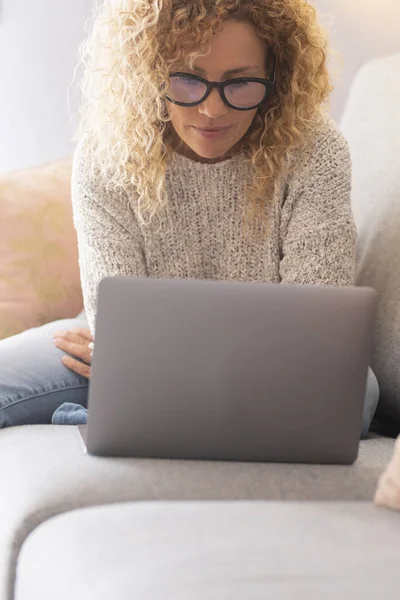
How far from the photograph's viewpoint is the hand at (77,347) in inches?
57.6

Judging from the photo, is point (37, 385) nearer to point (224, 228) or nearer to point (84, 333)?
point (84, 333)

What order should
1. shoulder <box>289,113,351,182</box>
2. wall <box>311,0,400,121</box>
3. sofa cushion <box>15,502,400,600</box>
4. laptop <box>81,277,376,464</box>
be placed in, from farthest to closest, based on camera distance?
1. wall <box>311,0,400,121</box>
2. shoulder <box>289,113,351,182</box>
3. laptop <box>81,277,376,464</box>
4. sofa cushion <box>15,502,400,600</box>

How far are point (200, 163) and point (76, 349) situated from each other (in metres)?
0.40

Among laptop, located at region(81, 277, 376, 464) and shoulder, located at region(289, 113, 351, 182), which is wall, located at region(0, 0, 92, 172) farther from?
laptop, located at region(81, 277, 376, 464)

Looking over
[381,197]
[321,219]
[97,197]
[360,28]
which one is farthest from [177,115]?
[360,28]

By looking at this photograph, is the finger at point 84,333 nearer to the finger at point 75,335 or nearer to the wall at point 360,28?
the finger at point 75,335

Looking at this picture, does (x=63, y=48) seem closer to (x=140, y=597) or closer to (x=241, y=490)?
(x=241, y=490)

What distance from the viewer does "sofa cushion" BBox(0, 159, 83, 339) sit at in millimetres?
1724

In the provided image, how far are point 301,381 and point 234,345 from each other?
0.29 feet

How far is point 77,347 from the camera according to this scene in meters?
1.49

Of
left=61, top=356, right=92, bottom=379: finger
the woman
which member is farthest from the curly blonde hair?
left=61, top=356, right=92, bottom=379: finger

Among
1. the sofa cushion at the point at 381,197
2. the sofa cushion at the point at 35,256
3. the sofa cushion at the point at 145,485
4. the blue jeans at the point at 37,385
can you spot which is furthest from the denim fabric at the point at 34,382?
the sofa cushion at the point at 381,197

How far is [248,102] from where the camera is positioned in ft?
4.50

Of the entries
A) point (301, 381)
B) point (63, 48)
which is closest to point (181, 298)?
point (301, 381)
